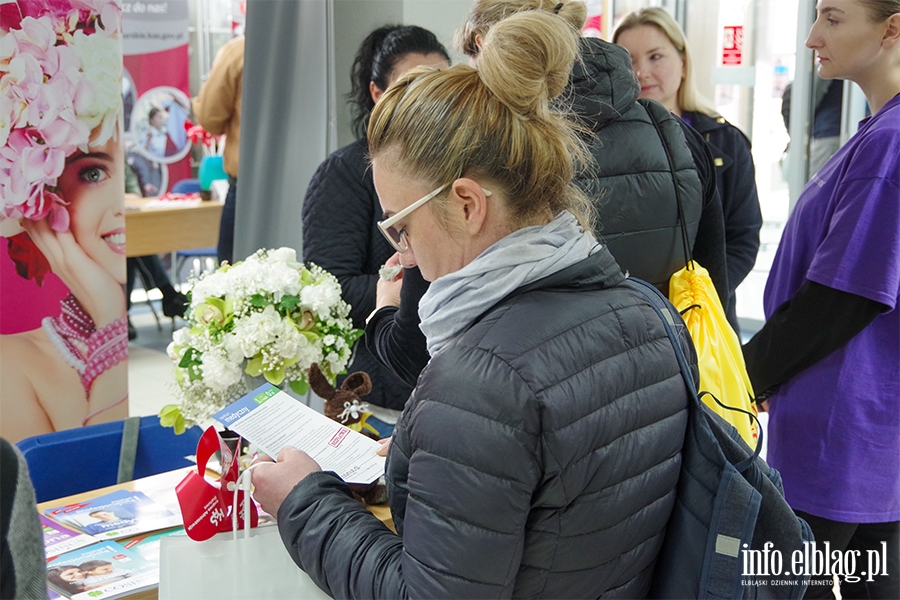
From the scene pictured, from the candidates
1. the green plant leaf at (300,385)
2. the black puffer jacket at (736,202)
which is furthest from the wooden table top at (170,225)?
the green plant leaf at (300,385)

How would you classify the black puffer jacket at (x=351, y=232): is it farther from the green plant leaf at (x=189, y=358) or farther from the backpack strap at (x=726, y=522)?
the backpack strap at (x=726, y=522)

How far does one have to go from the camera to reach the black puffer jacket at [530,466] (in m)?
0.98

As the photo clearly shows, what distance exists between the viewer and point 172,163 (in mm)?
7156

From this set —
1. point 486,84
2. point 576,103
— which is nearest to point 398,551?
point 486,84

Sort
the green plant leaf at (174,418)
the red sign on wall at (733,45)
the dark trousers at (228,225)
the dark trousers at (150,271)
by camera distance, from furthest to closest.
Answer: the dark trousers at (150,271) → the red sign on wall at (733,45) → the dark trousers at (228,225) → the green plant leaf at (174,418)

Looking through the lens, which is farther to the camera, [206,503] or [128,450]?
[128,450]

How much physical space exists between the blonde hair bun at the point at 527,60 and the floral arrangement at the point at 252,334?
0.75 meters

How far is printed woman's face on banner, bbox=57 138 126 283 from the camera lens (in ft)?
8.38

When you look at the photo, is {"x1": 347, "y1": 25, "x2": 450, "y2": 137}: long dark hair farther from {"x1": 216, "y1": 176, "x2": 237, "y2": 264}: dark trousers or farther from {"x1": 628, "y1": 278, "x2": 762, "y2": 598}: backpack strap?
{"x1": 216, "y1": 176, "x2": 237, "y2": 264}: dark trousers

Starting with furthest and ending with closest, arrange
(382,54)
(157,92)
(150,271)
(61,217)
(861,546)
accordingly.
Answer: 1. (157,92)
2. (150,271)
3. (61,217)
4. (382,54)
5. (861,546)

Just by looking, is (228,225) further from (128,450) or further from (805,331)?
(805,331)

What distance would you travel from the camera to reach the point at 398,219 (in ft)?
3.84

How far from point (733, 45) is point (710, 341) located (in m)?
4.80

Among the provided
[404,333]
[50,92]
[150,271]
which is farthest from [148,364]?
[404,333]
